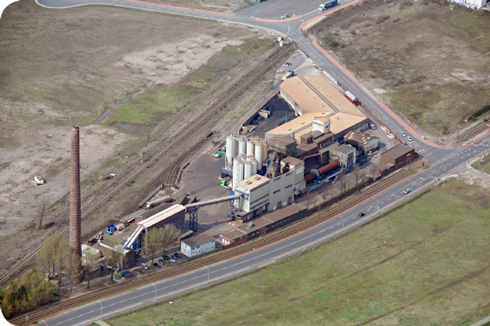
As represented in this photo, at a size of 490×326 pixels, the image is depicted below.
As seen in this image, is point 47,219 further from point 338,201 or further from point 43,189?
point 338,201

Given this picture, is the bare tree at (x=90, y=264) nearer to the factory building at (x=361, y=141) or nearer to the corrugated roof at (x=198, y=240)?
the corrugated roof at (x=198, y=240)

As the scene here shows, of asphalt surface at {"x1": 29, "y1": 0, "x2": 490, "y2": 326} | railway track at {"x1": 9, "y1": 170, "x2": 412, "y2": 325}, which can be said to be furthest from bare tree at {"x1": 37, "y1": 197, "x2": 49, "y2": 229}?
asphalt surface at {"x1": 29, "y1": 0, "x2": 490, "y2": 326}

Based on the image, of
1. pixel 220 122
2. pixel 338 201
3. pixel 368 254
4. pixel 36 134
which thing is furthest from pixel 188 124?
pixel 368 254

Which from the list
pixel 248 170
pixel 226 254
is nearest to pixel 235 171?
pixel 248 170

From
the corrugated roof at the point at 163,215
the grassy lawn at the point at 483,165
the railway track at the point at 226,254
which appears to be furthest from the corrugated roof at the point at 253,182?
the grassy lawn at the point at 483,165

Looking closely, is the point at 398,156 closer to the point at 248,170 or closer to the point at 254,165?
the point at 254,165

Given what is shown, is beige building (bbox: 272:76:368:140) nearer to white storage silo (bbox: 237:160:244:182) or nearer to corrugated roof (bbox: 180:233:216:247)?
white storage silo (bbox: 237:160:244:182)
